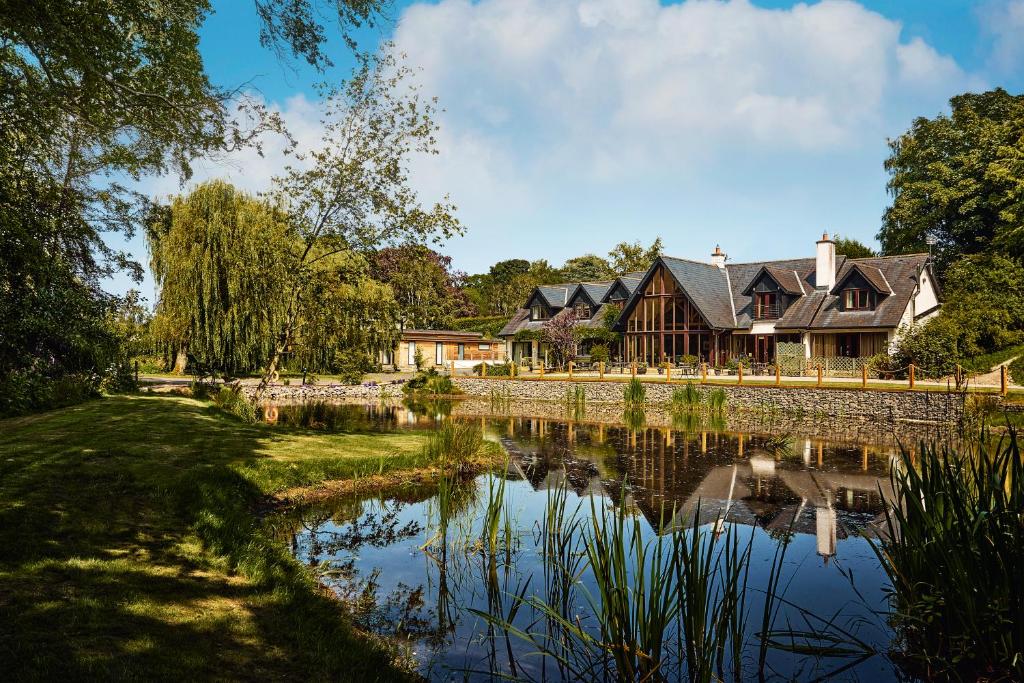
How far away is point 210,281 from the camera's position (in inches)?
1086

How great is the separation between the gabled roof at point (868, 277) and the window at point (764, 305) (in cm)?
294

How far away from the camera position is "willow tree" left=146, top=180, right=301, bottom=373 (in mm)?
27625

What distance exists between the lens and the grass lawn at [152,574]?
380 cm

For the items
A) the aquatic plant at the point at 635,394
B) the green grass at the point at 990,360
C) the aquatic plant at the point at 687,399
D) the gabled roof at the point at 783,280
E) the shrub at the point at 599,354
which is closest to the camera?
the aquatic plant at the point at 687,399

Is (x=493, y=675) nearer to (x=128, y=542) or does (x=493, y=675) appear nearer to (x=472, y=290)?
(x=128, y=542)

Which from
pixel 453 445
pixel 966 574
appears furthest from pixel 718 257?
pixel 966 574

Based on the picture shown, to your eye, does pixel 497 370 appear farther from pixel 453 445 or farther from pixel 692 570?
pixel 692 570

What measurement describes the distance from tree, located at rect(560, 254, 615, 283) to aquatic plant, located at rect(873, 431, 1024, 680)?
187ft

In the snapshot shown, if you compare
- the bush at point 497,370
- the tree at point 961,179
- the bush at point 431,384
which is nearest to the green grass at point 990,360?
the tree at point 961,179

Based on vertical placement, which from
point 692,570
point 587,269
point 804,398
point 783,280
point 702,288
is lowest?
point 692,570

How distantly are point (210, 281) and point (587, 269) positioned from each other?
41.1 metres

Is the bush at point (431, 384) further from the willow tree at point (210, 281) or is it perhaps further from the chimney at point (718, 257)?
the chimney at point (718, 257)

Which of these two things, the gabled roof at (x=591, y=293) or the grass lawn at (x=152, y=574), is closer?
the grass lawn at (x=152, y=574)

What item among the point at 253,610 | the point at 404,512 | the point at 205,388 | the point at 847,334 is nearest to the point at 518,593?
the point at 253,610
